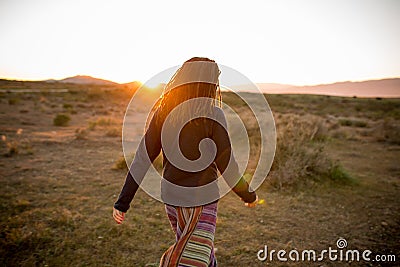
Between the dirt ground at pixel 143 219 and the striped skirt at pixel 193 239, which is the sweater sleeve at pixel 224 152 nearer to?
the striped skirt at pixel 193 239

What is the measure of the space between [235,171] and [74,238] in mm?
3009

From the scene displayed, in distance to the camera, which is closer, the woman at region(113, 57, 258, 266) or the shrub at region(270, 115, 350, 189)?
the woman at region(113, 57, 258, 266)

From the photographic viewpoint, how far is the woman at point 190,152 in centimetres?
181

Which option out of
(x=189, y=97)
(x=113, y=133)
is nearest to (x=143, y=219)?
(x=189, y=97)

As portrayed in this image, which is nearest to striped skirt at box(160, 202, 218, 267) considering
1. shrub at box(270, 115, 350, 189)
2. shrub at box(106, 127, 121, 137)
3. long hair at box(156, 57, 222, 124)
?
long hair at box(156, 57, 222, 124)

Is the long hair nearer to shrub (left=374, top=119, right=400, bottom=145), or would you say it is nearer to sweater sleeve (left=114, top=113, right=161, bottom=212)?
sweater sleeve (left=114, top=113, right=161, bottom=212)

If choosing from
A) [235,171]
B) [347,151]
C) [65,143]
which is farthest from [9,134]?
[347,151]

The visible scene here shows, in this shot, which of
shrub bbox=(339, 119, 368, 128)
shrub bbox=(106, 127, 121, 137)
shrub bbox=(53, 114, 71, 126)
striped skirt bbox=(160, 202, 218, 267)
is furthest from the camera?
shrub bbox=(339, 119, 368, 128)

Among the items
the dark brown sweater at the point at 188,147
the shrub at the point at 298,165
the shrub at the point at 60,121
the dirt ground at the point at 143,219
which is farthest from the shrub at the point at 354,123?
the dark brown sweater at the point at 188,147

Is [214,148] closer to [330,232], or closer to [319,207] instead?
[330,232]

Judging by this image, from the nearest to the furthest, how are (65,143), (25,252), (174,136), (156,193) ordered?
(174,136) < (25,252) < (156,193) < (65,143)

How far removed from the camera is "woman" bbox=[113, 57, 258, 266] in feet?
5.95

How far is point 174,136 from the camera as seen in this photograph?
1840mm

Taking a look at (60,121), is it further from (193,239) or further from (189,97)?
(193,239)
